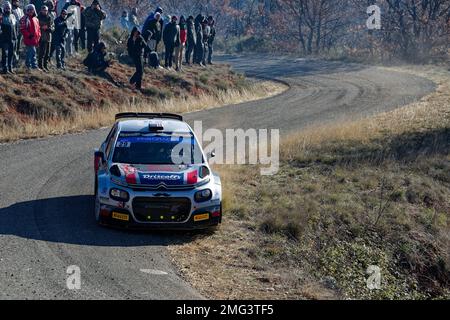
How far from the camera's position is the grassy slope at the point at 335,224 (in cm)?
988

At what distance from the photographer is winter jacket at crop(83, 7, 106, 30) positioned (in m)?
→ 24.9

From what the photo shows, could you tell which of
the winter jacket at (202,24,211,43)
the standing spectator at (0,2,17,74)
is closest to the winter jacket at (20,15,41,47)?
the standing spectator at (0,2,17,74)

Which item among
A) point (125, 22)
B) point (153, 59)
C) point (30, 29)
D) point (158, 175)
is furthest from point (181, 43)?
point (158, 175)

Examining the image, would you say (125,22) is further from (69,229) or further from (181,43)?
(69,229)

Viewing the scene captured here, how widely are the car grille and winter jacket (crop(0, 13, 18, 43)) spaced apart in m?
11.9

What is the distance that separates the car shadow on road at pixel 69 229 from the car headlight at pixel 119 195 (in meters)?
0.57

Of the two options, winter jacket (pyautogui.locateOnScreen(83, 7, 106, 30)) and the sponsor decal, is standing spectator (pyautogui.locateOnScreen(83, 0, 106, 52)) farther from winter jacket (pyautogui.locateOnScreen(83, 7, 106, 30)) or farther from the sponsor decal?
the sponsor decal

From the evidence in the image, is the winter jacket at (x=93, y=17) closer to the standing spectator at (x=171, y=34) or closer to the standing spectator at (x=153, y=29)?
the standing spectator at (x=153, y=29)

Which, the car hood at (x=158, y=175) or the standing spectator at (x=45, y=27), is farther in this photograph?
the standing spectator at (x=45, y=27)

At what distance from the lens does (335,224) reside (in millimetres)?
12859

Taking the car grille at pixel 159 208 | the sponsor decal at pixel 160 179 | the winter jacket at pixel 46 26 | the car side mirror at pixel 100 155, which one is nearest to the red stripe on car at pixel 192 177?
the sponsor decal at pixel 160 179

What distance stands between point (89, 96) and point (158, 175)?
1359cm

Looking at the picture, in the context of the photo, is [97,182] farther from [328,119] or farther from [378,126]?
[328,119]

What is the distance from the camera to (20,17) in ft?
71.6
